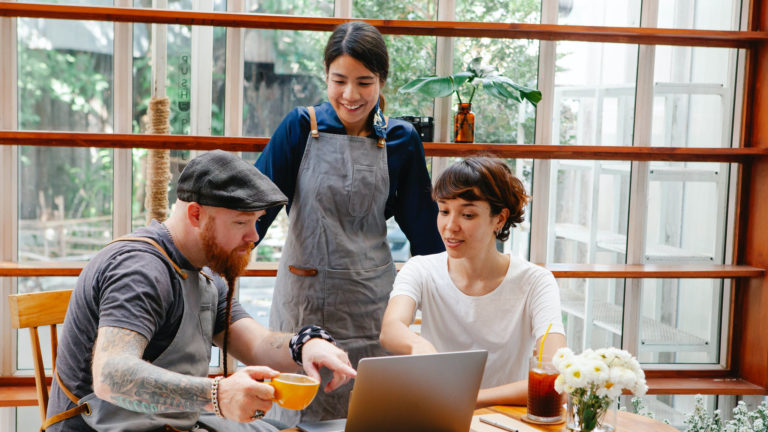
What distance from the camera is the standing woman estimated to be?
229 cm

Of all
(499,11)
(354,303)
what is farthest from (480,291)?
(499,11)

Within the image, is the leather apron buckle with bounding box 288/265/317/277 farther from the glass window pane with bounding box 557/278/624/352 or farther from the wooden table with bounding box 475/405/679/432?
the glass window pane with bounding box 557/278/624/352

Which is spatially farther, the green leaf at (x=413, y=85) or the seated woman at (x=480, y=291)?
the green leaf at (x=413, y=85)

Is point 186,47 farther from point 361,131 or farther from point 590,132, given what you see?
point 590,132

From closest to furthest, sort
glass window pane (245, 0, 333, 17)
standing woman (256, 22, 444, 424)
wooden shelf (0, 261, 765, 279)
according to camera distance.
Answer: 1. standing woman (256, 22, 444, 424)
2. wooden shelf (0, 261, 765, 279)
3. glass window pane (245, 0, 333, 17)

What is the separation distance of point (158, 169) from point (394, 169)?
1105 millimetres

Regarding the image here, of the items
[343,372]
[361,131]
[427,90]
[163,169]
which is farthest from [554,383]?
[163,169]

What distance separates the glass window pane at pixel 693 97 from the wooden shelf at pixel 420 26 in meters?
0.15

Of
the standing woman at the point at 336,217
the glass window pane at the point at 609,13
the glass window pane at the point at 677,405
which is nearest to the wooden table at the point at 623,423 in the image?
the standing woman at the point at 336,217

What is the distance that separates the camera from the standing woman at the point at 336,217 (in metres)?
2.29

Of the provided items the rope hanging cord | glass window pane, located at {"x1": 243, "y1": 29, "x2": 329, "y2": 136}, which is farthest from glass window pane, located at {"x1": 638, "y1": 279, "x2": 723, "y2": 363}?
the rope hanging cord

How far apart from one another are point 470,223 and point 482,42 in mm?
1448

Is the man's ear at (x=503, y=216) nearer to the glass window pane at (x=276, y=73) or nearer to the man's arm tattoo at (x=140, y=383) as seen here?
the man's arm tattoo at (x=140, y=383)

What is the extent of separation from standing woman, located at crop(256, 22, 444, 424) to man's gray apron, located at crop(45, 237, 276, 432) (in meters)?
0.55
